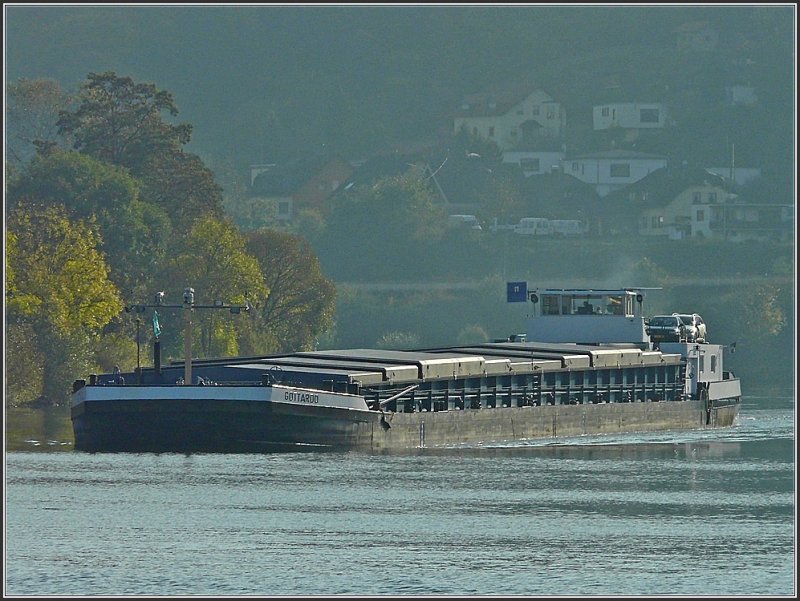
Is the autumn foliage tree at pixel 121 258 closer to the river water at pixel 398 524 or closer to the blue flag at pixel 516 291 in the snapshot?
the blue flag at pixel 516 291

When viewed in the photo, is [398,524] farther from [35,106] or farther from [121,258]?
[35,106]

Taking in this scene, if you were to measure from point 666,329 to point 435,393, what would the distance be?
25.5m

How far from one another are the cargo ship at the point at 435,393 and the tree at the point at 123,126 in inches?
1824

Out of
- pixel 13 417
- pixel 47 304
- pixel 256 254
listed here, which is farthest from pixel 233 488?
pixel 256 254

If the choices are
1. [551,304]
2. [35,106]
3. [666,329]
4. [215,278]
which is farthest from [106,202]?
[35,106]

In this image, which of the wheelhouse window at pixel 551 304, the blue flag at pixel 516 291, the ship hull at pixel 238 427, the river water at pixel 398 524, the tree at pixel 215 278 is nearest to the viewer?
the river water at pixel 398 524

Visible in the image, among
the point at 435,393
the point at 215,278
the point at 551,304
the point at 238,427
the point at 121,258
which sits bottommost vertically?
the point at 238,427

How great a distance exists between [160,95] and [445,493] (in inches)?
3315

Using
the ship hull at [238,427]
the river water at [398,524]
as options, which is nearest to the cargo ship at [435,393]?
the ship hull at [238,427]

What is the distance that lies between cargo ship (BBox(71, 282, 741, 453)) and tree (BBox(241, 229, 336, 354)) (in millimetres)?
29435

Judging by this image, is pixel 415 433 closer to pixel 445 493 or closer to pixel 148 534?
pixel 445 493

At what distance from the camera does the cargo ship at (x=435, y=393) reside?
73.2 meters

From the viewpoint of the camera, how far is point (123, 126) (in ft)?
471

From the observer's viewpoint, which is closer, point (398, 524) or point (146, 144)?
point (398, 524)
